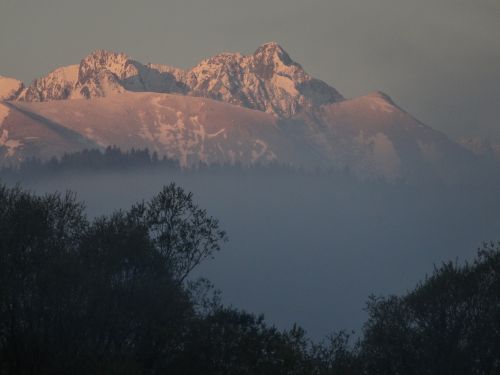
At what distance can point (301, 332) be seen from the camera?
3282 inches

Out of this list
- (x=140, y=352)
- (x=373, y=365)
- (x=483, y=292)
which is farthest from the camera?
(x=483, y=292)

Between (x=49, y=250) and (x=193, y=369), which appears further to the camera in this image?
(x=49, y=250)

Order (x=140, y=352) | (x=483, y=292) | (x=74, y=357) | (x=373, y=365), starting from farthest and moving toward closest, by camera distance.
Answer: (x=483, y=292)
(x=373, y=365)
(x=140, y=352)
(x=74, y=357)

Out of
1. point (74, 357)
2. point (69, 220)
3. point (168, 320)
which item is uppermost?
point (69, 220)

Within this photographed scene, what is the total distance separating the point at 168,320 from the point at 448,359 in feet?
87.5

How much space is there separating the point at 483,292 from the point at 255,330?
25574mm

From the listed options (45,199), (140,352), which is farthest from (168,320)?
(45,199)

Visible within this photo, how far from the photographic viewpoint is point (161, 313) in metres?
83.1

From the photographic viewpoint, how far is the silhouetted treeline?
7644 centimetres

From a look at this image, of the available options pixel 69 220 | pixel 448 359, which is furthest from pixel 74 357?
pixel 448 359

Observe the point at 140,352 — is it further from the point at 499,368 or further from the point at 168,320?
the point at 499,368

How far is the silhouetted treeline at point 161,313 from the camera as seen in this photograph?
7644 centimetres

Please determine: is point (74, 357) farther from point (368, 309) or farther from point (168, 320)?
point (368, 309)

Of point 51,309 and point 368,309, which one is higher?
point 368,309
